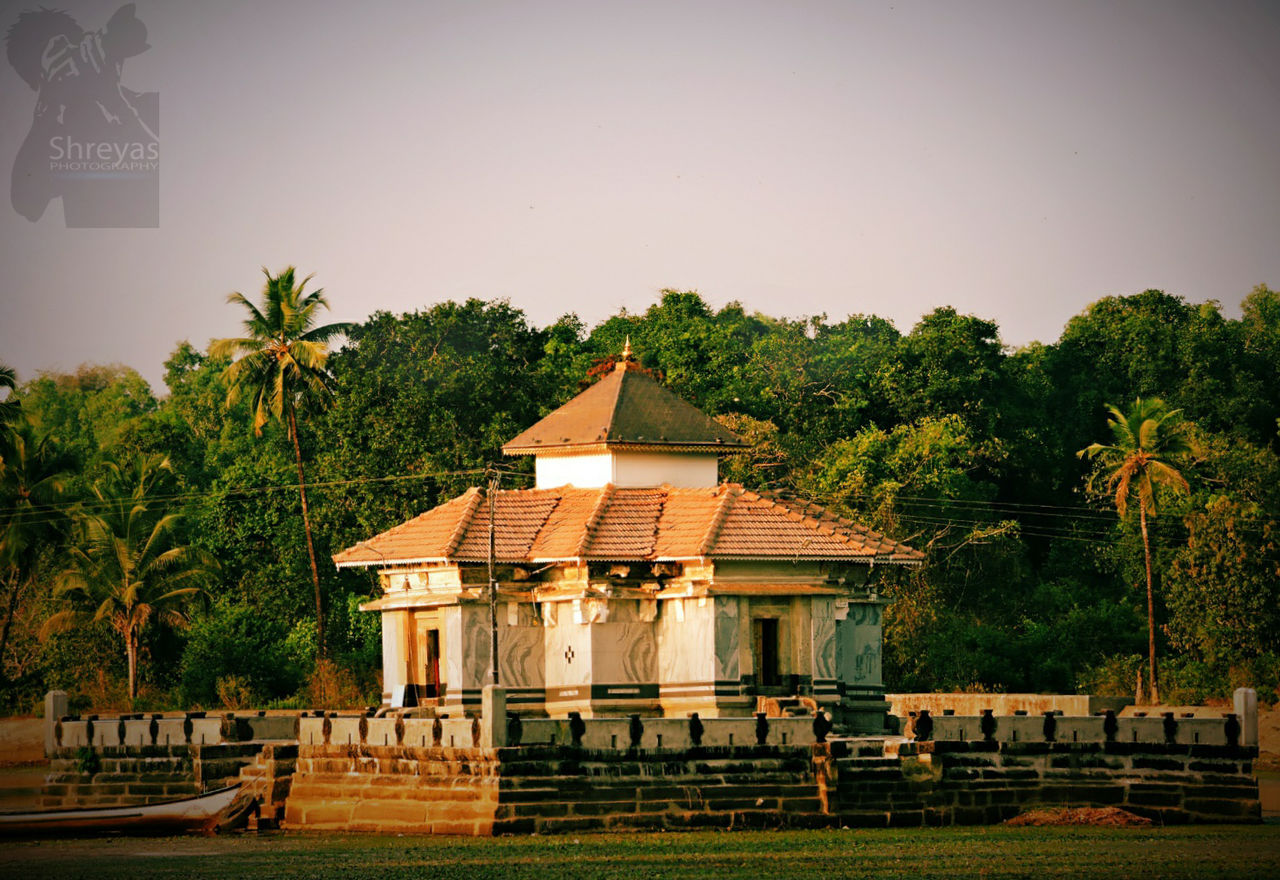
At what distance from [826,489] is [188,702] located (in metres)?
20.8

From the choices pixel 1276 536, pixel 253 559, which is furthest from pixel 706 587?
pixel 253 559

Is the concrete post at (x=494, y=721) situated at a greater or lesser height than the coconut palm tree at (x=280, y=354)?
lesser

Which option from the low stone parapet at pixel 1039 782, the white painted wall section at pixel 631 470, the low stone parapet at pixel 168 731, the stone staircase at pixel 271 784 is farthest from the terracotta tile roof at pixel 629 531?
the low stone parapet at pixel 1039 782

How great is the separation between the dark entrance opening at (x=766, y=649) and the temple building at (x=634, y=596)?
3 cm

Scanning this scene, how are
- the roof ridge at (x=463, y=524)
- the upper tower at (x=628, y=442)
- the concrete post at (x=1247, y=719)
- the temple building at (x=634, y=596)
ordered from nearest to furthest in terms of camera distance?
the concrete post at (x=1247, y=719)
the temple building at (x=634, y=596)
the roof ridge at (x=463, y=524)
the upper tower at (x=628, y=442)

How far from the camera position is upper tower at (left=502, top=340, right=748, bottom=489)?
40.7m

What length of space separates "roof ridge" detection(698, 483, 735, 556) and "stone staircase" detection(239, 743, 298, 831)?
Result: 29.4 feet

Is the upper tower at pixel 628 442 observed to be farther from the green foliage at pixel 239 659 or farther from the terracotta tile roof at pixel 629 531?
the green foliage at pixel 239 659

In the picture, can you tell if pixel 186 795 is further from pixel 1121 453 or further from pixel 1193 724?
pixel 1121 453

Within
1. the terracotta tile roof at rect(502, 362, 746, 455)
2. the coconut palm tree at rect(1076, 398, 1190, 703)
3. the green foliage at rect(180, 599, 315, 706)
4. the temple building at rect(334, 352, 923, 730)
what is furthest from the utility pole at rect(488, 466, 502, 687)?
the coconut palm tree at rect(1076, 398, 1190, 703)

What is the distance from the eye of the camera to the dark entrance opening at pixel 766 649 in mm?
38000

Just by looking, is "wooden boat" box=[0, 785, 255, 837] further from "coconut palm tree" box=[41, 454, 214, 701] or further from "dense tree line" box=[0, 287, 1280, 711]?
"coconut palm tree" box=[41, 454, 214, 701]

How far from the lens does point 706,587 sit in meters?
37.4

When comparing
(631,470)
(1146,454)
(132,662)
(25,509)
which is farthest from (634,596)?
(25,509)
